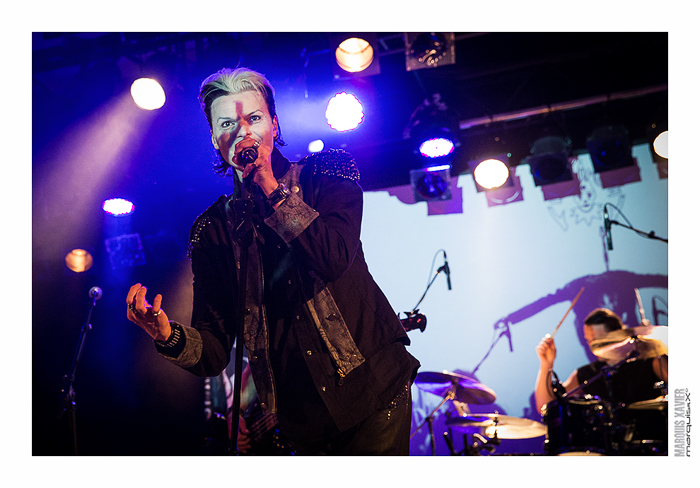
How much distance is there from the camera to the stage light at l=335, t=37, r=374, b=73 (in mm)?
2885

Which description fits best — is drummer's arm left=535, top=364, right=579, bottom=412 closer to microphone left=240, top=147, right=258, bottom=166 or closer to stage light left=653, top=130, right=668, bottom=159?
stage light left=653, top=130, right=668, bottom=159

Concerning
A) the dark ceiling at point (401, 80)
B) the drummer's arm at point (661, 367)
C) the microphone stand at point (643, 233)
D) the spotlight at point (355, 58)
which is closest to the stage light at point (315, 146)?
the dark ceiling at point (401, 80)

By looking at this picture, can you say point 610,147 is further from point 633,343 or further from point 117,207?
point 117,207

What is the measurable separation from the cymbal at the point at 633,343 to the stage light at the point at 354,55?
93.4 inches

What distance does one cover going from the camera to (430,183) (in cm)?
346

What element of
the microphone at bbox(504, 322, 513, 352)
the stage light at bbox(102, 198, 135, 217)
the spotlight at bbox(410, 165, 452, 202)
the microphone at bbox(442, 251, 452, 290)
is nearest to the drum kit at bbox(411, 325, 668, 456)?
the microphone at bbox(504, 322, 513, 352)

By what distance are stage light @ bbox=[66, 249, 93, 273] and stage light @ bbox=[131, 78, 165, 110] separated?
4.38 feet

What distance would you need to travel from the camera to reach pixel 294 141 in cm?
286

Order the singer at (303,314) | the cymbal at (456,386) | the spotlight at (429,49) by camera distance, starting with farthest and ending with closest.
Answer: the cymbal at (456,386) → the spotlight at (429,49) → the singer at (303,314)

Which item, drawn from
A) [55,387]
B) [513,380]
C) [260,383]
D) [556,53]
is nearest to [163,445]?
[55,387]

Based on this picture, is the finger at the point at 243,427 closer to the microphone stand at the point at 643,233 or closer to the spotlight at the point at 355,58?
the spotlight at the point at 355,58

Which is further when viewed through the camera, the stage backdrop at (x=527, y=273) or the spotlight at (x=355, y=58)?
the stage backdrop at (x=527, y=273)

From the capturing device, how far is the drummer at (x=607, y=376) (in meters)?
3.62

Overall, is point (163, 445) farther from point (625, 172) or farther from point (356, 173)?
point (625, 172)
